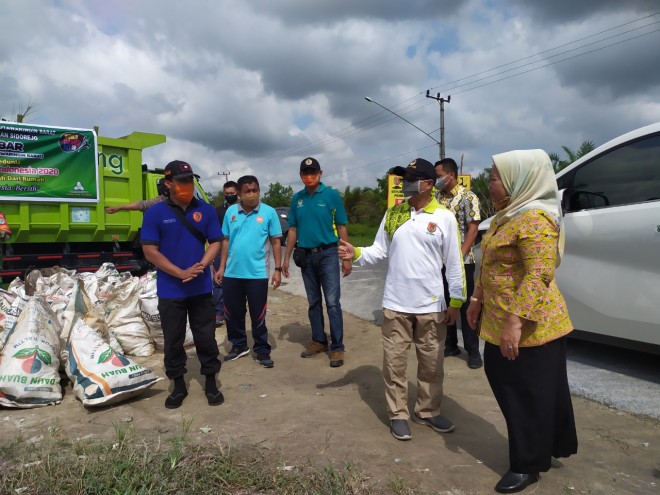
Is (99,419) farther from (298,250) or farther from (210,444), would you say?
(298,250)

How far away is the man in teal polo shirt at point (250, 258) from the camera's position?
4.83 m

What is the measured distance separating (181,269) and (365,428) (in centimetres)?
171

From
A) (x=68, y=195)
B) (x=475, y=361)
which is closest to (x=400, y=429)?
(x=475, y=361)

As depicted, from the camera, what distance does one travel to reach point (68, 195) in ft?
27.9

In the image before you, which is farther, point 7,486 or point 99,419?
point 99,419

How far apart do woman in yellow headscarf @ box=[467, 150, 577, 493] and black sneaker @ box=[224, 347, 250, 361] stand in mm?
3042

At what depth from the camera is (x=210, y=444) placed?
9.66 ft

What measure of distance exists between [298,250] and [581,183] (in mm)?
2597

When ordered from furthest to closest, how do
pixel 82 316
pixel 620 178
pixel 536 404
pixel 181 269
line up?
pixel 82 316 < pixel 620 178 < pixel 181 269 < pixel 536 404

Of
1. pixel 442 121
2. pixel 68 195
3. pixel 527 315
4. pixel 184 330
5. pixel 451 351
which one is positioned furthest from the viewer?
pixel 442 121

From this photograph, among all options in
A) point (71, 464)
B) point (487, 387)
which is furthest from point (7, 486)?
point (487, 387)

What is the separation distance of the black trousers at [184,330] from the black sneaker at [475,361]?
2213 mm

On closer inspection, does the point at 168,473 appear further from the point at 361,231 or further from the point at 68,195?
the point at 361,231

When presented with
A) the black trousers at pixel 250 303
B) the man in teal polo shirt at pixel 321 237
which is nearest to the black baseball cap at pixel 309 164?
the man in teal polo shirt at pixel 321 237
